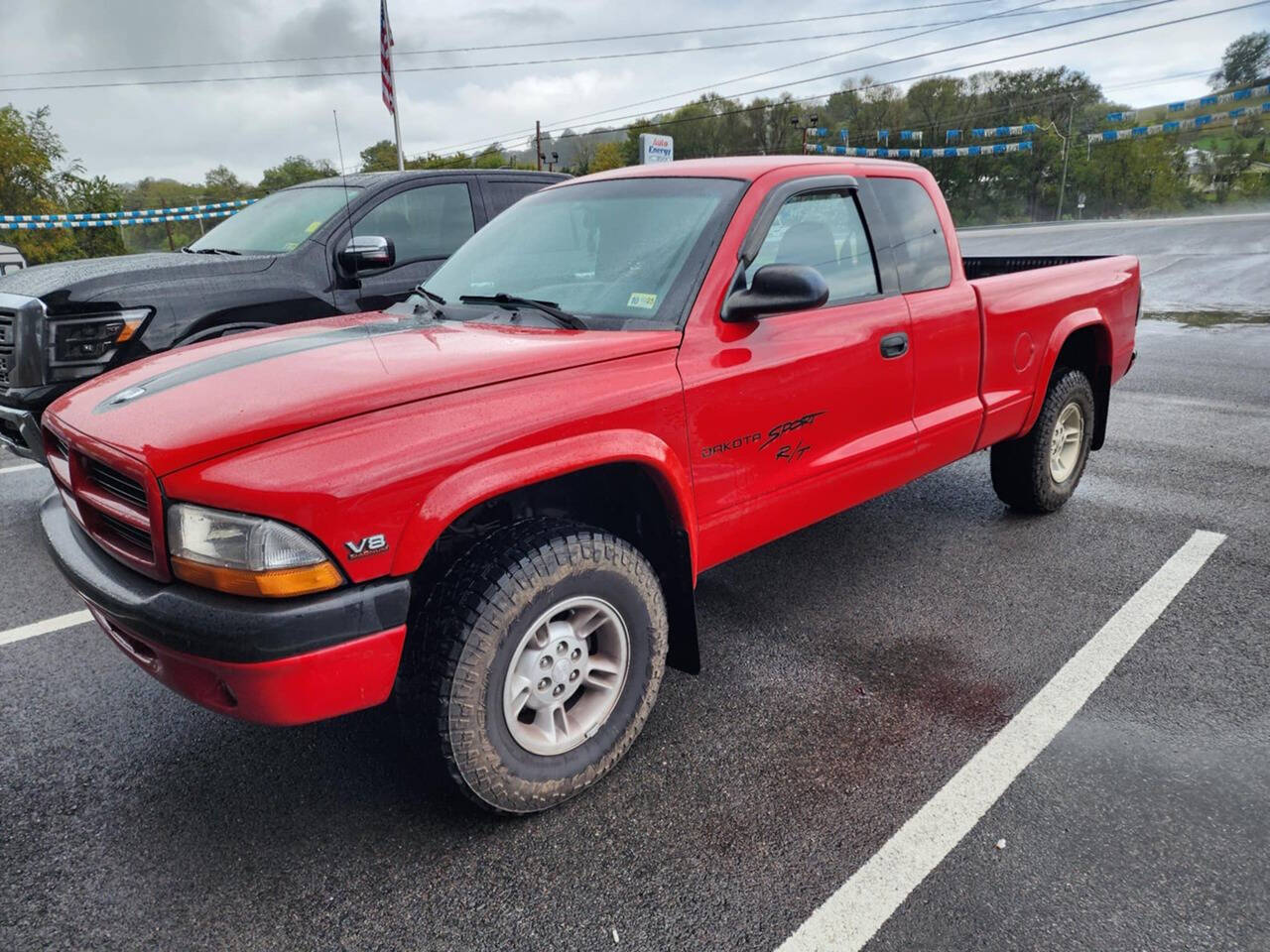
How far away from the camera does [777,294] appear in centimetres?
265

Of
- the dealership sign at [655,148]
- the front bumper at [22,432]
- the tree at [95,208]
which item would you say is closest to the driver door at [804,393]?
the front bumper at [22,432]

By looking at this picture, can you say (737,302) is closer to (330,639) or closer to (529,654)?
(529,654)

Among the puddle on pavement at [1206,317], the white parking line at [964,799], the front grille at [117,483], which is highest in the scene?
the front grille at [117,483]

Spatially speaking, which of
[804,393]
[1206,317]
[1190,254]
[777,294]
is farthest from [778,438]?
[1190,254]

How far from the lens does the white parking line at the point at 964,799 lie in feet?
6.52

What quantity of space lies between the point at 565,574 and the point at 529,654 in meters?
0.25

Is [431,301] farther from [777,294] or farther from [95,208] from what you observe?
[95,208]

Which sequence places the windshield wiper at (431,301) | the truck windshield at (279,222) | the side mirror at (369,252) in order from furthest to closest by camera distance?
1. the truck windshield at (279,222)
2. the side mirror at (369,252)
3. the windshield wiper at (431,301)

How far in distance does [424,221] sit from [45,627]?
3.32 meters

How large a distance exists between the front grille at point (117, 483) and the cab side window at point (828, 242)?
6.54 feet

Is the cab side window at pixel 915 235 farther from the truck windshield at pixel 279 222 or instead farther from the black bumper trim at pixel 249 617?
the truck windshield at pixel 279 222

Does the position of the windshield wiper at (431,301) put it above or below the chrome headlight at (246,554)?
above

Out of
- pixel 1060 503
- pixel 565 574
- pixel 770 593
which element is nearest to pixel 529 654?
pixel 565 574

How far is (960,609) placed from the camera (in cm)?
359
